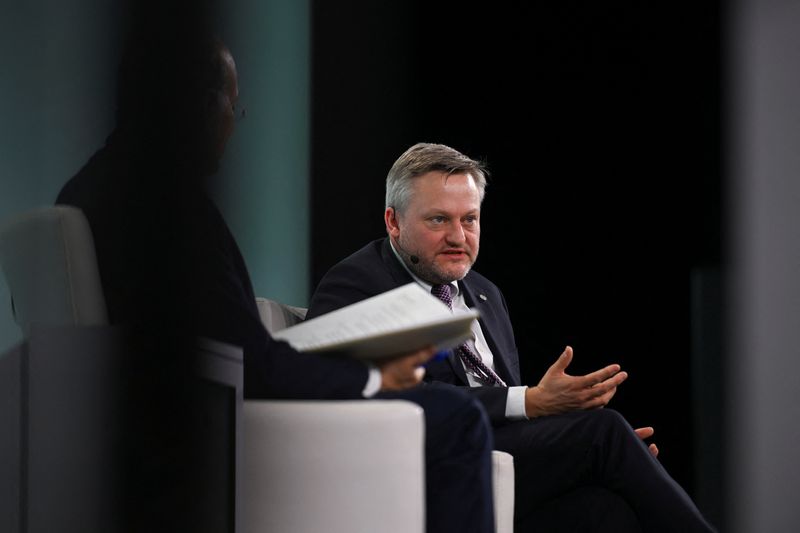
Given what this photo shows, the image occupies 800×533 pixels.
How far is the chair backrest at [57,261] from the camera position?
1519 millimetres

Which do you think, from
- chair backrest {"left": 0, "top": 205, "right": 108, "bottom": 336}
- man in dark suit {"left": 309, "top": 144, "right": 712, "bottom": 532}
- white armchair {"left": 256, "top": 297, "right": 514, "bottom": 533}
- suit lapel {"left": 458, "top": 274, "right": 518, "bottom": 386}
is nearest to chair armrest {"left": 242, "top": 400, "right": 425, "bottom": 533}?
white armchair {"left": 256, "top": 297, "right": 514, "bottom": 533}

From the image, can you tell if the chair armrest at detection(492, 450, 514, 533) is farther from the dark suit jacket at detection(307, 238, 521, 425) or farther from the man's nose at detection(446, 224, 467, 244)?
the man's nose at detection(446, 224, 467, 244)

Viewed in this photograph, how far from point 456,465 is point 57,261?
69 centimetres

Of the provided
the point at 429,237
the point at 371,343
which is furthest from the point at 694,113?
the point at 371,343

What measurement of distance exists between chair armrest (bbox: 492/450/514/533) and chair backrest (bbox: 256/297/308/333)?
641mm

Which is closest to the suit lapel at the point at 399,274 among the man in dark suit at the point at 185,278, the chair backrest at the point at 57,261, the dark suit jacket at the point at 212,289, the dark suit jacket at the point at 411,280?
Answer: the dark suit jacket at the point at 411,280

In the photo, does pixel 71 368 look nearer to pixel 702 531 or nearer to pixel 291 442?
pixel 291 442

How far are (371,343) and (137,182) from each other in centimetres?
53

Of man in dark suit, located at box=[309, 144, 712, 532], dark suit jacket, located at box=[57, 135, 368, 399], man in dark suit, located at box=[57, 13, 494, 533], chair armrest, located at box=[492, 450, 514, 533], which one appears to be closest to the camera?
man in dark suit, located at box=[57, 13, 494, 533]

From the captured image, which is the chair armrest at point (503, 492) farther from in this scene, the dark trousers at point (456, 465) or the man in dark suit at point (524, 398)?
the dark trousers at point (456, 465)

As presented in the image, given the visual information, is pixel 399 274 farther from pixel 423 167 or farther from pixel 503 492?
pixel 503 492

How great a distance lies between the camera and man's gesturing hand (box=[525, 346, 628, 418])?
2.23m

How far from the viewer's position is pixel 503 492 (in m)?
2.10

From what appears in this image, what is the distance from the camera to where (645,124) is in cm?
341
